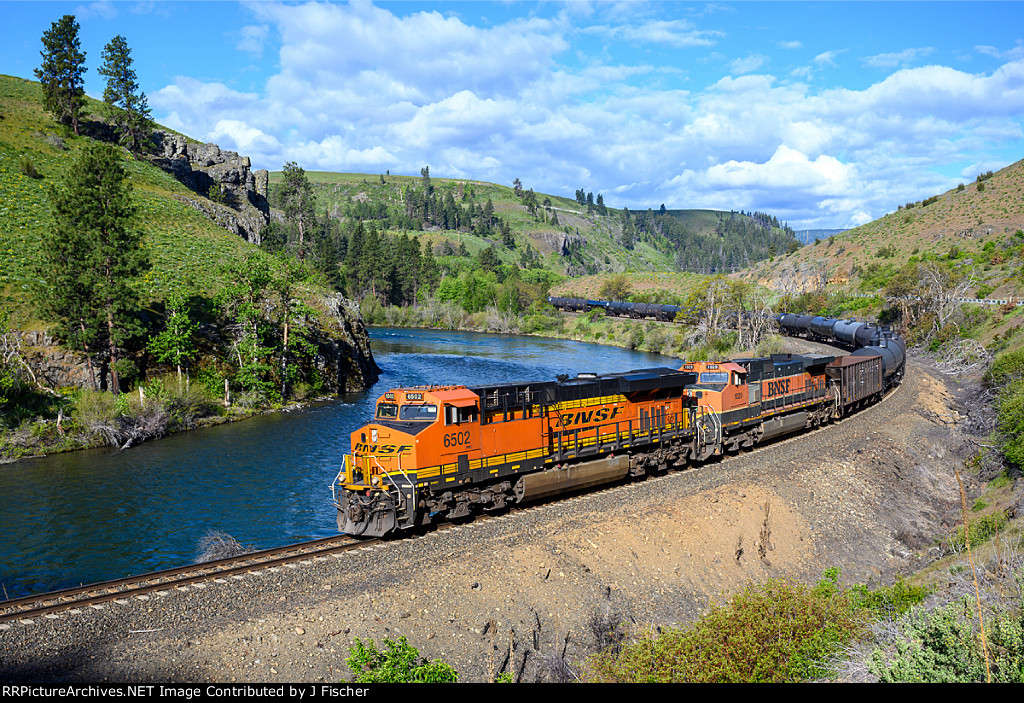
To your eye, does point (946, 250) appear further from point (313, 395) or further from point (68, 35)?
point (68, 35)

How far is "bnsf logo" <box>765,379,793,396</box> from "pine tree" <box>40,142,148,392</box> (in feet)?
117

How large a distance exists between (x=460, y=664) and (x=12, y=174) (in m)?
69.7

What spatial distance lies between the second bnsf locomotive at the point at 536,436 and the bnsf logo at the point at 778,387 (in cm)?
6

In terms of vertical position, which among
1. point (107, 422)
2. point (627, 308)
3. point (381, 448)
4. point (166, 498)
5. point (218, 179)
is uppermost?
point (218, 179)

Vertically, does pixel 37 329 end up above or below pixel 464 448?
above

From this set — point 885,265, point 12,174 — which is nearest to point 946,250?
point 885,265

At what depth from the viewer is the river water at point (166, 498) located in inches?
793

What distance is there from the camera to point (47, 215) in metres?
52.9

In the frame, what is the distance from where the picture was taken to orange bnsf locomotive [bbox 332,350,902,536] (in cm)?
1761

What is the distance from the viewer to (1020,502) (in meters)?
20.2

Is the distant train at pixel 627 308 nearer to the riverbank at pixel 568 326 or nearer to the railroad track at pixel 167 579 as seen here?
the riverbank at pixel 568 326

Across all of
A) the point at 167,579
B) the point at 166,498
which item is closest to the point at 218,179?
the point at 166,498

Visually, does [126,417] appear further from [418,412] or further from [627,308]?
[627,308]

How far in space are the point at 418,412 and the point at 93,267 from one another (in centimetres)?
2844
